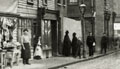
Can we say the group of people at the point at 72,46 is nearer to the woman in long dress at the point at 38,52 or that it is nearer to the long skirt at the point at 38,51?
the woman in long dress at the point at 38,52

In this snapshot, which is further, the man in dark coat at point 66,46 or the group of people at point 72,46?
the man in dark coat at point 66,46

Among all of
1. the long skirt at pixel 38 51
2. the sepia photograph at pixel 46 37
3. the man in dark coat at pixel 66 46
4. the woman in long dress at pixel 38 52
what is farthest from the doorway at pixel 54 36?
the long skirt at pixel 38 51

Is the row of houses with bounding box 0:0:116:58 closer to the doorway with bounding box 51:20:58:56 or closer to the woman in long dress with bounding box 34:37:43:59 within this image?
the doorway with bounding box 51:20:58:56

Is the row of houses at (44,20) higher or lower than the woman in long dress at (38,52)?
higher

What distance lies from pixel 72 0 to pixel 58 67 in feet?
59.8

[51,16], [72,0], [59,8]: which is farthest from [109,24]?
[51,16]

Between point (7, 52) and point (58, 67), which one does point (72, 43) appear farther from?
point (7, 52)

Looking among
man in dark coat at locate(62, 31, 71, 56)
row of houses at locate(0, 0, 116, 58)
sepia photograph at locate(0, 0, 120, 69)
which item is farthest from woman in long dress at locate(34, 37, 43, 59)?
man in dark coat at locate(62, 31, 71, 56)

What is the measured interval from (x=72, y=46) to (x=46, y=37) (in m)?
2.41

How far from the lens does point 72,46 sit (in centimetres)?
2562

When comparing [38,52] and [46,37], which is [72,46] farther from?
[38,52]

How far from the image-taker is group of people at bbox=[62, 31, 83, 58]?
25.3 meters

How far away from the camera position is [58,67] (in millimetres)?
16953

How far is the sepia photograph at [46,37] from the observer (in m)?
17.0
